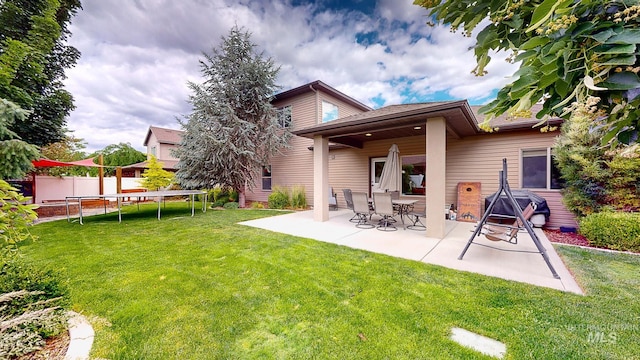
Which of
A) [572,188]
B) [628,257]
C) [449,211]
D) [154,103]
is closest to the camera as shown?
[628,257]

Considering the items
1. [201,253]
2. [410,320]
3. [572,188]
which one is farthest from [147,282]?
[572,188]

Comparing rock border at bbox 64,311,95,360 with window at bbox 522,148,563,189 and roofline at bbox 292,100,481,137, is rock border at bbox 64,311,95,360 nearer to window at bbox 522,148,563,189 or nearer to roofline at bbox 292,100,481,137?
roofline at bbox 292,100,481,137

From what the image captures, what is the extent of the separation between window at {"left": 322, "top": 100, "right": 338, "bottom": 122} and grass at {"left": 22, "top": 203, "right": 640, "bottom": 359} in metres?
8.74

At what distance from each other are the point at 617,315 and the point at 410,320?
7.46ft

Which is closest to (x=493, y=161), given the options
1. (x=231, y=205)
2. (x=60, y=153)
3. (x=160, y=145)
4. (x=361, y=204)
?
(x=361, y=204)

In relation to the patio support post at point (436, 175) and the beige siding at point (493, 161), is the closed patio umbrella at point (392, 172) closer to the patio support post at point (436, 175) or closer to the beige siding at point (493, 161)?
the patio support post at point (436, 175)

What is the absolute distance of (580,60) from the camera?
89 cm

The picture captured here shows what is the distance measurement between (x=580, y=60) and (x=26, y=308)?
13.9 ft

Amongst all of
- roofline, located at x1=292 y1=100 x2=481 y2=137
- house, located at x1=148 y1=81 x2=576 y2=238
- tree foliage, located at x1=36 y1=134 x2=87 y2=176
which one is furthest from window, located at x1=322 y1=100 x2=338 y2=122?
tree foliage, located at x1=36 y1=134 x2=87 y2=176

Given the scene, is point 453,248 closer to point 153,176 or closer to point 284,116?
point 284,116

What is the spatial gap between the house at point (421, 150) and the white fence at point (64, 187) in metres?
11.7

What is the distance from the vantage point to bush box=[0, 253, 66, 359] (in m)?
1.69

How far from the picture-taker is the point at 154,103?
68.9 feet

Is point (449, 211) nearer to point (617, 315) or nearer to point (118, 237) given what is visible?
point (617, 315)
